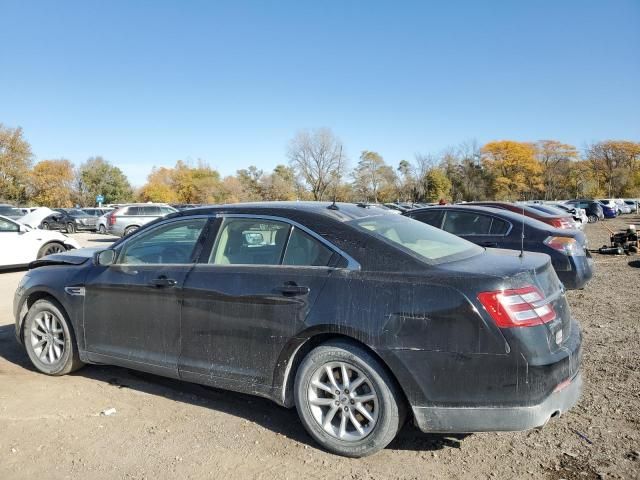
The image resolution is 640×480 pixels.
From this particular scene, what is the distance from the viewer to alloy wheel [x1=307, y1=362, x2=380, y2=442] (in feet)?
10.4

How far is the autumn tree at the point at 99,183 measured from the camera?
79312 millimetres

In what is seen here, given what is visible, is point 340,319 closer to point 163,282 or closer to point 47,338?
point 163,282

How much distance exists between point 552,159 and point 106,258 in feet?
349

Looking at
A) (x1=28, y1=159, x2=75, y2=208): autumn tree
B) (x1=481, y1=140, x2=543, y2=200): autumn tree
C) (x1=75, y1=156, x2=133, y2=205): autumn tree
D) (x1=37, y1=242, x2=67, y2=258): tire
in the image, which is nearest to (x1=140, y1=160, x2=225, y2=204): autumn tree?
(x1=75, y1=156, x2=133, y2=205): autumn tree

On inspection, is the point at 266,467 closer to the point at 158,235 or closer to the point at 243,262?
the point at 243,262

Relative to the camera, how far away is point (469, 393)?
115 inches

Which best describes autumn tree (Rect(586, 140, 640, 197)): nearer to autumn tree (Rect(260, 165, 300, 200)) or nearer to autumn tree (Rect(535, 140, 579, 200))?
autumn tree (Rect(535, 140, 579, 200))

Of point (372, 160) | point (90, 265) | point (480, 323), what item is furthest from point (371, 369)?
point (372, 160)

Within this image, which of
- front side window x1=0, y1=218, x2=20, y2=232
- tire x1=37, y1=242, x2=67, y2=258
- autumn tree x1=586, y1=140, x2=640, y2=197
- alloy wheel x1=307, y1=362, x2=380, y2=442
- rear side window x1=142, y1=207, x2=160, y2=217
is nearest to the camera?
alloy wheel x1=307, y1=362, x2=380, y2=442

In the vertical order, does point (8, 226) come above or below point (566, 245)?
above

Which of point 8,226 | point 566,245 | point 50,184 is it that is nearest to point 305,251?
point 566,245

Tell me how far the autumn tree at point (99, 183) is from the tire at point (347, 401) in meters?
82.8

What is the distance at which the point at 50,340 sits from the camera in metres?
Result: 4.73

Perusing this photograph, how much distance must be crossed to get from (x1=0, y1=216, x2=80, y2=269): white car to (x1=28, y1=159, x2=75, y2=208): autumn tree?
2094 inches
